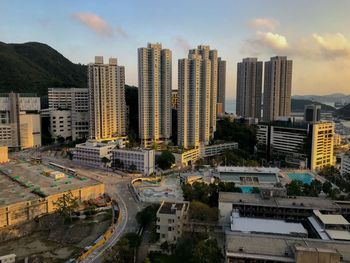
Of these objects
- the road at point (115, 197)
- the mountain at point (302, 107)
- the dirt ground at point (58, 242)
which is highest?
the mountain at point (302, 107)

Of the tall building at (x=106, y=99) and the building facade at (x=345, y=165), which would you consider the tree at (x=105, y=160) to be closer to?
the tall building at (x=106, y=99)

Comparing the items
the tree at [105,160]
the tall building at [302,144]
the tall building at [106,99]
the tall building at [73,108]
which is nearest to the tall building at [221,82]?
the tall building at [302,144]

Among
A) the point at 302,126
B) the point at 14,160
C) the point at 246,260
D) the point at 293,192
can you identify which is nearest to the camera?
the point at 246,260

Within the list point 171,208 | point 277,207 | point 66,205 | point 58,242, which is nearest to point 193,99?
point 66,205

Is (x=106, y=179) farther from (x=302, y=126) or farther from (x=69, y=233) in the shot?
(x=302, y=126)

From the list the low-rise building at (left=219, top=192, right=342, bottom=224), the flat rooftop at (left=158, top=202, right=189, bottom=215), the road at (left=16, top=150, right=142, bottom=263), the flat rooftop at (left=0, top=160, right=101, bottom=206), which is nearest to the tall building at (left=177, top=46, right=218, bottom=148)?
the road at (left=16, top=150, right=142, bottom=263)

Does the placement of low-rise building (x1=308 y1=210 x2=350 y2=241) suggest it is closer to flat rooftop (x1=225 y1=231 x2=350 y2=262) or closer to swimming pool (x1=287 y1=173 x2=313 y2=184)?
flat rooftop (x1=225 y1=231 x2=350 y2=262)

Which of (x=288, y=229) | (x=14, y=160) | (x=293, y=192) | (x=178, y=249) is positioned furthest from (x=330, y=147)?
(x=14, y=160)
